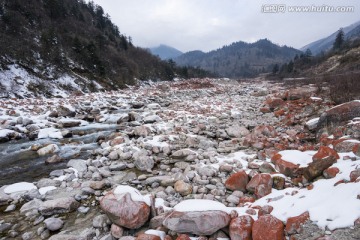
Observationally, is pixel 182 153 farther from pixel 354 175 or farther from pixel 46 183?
pixel 354 175

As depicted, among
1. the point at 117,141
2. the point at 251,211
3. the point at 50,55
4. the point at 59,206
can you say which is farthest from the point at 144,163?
the point at 50,55

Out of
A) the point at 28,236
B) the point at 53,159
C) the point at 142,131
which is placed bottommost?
the point at 28,236

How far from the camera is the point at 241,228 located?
3.33 metres

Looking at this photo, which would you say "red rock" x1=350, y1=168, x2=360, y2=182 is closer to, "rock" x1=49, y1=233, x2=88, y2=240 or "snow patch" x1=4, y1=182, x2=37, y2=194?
"rock" x1=49, y1=233, x2=88, y2=240

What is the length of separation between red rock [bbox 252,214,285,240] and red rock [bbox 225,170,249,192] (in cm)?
165

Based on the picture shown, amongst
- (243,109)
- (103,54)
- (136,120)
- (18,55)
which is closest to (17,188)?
(136,120)

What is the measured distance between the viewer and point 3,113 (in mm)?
11875

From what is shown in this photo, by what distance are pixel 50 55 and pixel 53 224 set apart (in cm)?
3000

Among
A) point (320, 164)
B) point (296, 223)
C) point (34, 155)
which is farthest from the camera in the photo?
point (34, 155)

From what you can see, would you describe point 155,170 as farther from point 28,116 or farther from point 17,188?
point 28,116

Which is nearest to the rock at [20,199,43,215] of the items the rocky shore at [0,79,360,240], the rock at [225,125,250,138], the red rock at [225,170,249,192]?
the rocky shore at [0,79,360,240]

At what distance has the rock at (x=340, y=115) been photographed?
22.2 ft

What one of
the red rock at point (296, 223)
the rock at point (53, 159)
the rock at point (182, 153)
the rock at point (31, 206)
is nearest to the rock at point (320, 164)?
the red rock at point (296, 223)

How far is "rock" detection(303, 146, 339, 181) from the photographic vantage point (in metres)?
4.35
